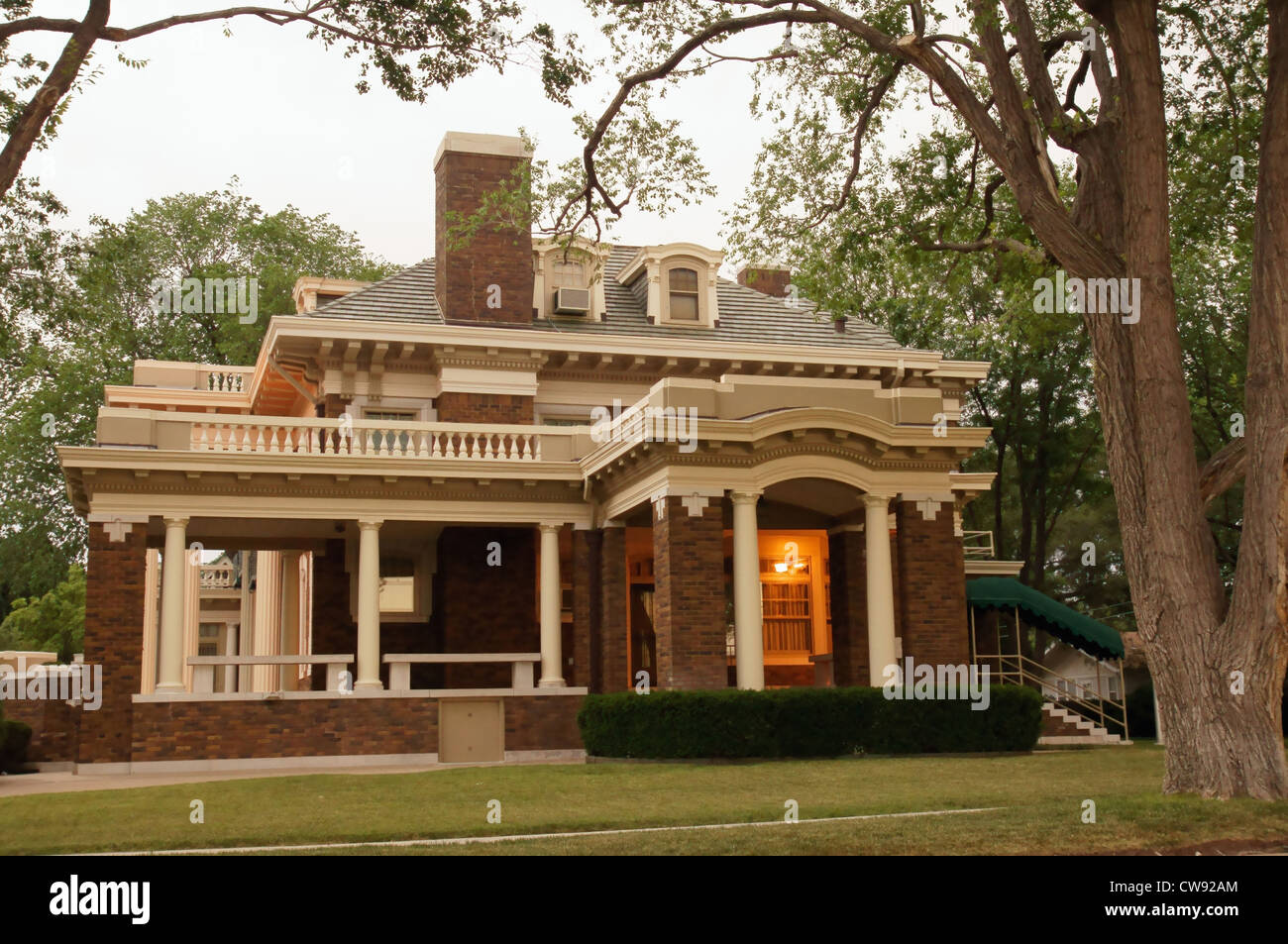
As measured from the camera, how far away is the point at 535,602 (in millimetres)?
28547

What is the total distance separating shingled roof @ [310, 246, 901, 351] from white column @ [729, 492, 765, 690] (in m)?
6.48

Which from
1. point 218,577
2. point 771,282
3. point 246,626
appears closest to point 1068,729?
point 771,282

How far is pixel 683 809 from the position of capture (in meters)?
13.5

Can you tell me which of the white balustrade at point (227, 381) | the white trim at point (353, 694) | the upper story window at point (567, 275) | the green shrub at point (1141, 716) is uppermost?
the upper story window at point (567, 275)

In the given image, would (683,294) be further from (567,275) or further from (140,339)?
(140,339)

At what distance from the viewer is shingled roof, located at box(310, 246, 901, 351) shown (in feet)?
94.8

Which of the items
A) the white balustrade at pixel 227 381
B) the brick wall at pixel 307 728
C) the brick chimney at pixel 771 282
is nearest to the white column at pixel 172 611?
the brick wall at pixel 307 728

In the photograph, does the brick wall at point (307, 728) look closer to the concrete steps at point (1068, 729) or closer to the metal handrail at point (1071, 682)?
the concrete steps at point (1068, 729)

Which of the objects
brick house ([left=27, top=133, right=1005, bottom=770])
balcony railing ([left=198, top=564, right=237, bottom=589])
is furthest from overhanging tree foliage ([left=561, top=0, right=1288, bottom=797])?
balcony railing ([left=198, top=564, right=237, bottom=589])

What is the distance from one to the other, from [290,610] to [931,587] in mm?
16746

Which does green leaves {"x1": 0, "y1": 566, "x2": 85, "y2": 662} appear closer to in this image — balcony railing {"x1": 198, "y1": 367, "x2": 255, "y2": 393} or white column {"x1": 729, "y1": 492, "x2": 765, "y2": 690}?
balcony railing {"x1": 198, "y1": 367, "x2": 255, "y2": 393}

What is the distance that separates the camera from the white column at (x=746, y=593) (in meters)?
22.4
